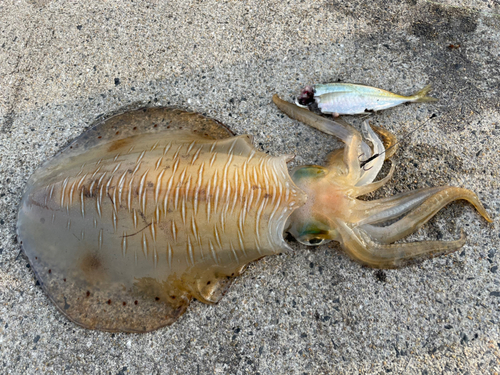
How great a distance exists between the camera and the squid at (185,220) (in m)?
2.67

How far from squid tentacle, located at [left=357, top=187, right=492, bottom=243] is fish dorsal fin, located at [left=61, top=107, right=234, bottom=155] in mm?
1804

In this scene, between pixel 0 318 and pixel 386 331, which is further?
pixel 0 318

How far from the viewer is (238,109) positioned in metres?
3.80

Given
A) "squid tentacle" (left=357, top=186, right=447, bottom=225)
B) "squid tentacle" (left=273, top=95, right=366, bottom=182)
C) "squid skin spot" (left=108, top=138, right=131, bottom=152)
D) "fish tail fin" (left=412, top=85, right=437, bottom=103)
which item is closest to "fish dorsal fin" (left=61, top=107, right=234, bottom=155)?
"squid skin spot" (left=108, top=138, right=131, bottom=152)

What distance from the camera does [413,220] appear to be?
2.88 meters

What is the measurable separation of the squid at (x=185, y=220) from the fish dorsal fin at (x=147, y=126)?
0.78 ft

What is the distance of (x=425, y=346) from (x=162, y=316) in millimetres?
2409

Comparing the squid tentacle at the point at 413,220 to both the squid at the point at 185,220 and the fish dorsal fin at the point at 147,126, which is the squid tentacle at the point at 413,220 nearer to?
the squid at the point at 185,220

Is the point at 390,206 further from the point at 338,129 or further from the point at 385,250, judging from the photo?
the point at 338,129

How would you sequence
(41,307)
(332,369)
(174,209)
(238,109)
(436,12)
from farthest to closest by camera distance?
(436,12) → (238,109) → (41,307) → (332,369) → (174,209)

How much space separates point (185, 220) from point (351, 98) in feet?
7.62

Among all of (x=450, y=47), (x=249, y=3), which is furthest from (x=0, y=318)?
(x=450, y=47)

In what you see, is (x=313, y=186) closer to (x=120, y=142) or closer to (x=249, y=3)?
(x=120, y=142)

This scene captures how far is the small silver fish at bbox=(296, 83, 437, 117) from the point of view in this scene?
356 centimetres
